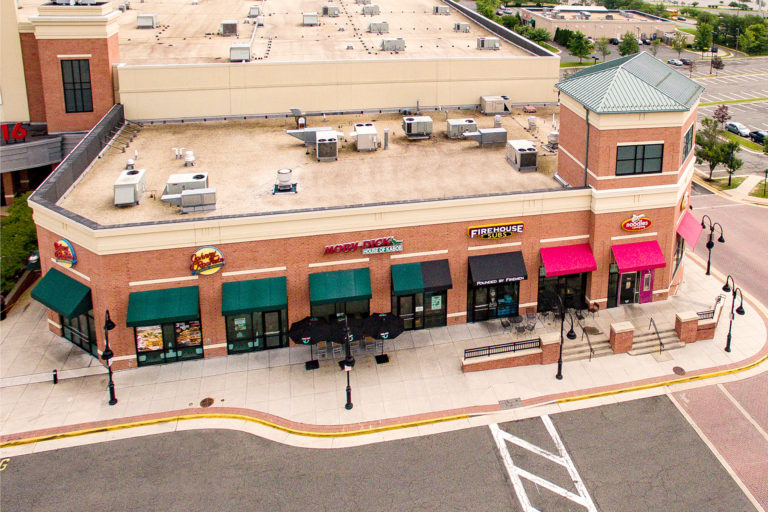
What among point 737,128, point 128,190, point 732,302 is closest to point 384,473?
point 128,190

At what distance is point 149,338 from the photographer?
3712cm

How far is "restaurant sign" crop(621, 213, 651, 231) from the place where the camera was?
40125mm

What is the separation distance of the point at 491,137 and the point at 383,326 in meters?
17.6

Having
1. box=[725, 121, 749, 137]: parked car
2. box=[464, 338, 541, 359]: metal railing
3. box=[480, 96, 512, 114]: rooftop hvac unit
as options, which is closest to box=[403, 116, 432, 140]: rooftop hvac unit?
box=[480, 96, 512, 114]: rooftop hvac unit

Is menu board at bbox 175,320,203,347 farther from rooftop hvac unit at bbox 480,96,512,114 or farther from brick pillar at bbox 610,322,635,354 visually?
rooftop hvac unit at bbox 480,96,512,114

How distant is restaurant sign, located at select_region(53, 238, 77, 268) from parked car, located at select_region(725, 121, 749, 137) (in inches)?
3113

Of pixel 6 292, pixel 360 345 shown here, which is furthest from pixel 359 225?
pixel 6 292

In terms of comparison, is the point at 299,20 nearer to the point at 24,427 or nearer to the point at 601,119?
the point at 601,119

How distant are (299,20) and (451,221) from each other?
43193 mm

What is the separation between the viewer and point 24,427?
33094 millimetres

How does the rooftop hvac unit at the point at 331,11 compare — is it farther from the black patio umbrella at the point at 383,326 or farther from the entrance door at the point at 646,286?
the black patio umbrella at the point at 383,326

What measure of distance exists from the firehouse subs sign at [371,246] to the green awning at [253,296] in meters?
3.25

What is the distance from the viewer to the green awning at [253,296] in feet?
118

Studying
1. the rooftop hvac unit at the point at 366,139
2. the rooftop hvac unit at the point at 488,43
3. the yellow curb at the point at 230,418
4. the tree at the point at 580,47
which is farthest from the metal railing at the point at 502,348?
the tree at the point at 580,47
